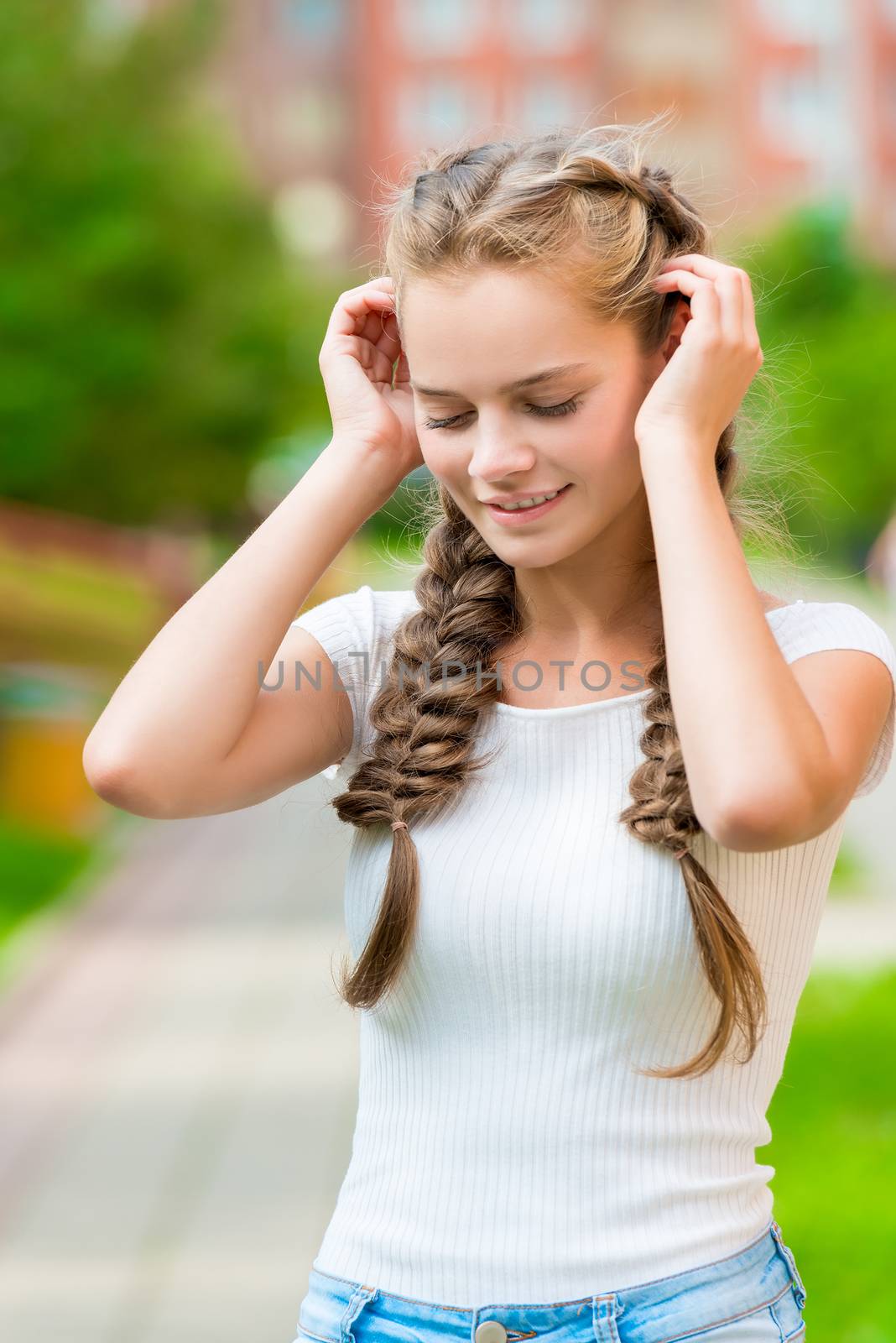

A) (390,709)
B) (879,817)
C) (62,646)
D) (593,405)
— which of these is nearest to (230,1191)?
(390,709)

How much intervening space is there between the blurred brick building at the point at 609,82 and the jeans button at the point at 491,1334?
5936 centimetres

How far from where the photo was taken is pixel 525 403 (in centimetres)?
202

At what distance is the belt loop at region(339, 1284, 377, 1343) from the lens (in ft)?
6.51

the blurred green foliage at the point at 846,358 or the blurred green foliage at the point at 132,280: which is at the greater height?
the blurred green foliage at the point at 846,358

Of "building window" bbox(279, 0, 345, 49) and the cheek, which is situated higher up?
"building window" bbox(279, 0, 345, 49)

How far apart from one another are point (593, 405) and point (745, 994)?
634 millimetres

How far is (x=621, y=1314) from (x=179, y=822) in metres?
12.1

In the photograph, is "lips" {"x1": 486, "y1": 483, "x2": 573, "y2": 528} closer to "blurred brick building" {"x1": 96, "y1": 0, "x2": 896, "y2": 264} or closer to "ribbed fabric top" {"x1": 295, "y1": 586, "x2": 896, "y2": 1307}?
"ribbed fabric top" {"x1": 295, "y1": 586, "x2": 896, "y2": 1307}

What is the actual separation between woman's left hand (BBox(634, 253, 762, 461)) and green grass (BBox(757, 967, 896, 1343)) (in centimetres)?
275

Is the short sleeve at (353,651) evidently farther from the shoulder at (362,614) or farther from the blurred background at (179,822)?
the blurred background at (179,822)

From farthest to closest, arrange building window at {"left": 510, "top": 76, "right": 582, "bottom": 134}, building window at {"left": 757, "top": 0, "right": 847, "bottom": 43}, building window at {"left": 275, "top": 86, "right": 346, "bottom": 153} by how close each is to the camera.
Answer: building window at {"left": 275, "top": 86, "right": 346, "bottom": 153}
building window at {"left": 757, "top": 0, "right": 847, "bottom": 43}
building window at {"left": 510, "top": 76, "right": 582, "bottom": 134}

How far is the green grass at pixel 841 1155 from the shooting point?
4305mm

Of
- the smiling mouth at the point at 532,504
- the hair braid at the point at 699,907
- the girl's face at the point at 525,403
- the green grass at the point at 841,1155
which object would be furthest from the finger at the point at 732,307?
the green grass at the point at 841,1155

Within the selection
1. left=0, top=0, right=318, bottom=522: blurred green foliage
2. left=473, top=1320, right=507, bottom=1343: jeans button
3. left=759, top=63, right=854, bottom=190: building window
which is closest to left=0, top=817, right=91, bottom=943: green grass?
left=0, top=0, right=318, bottom=522: blurred green foliage
